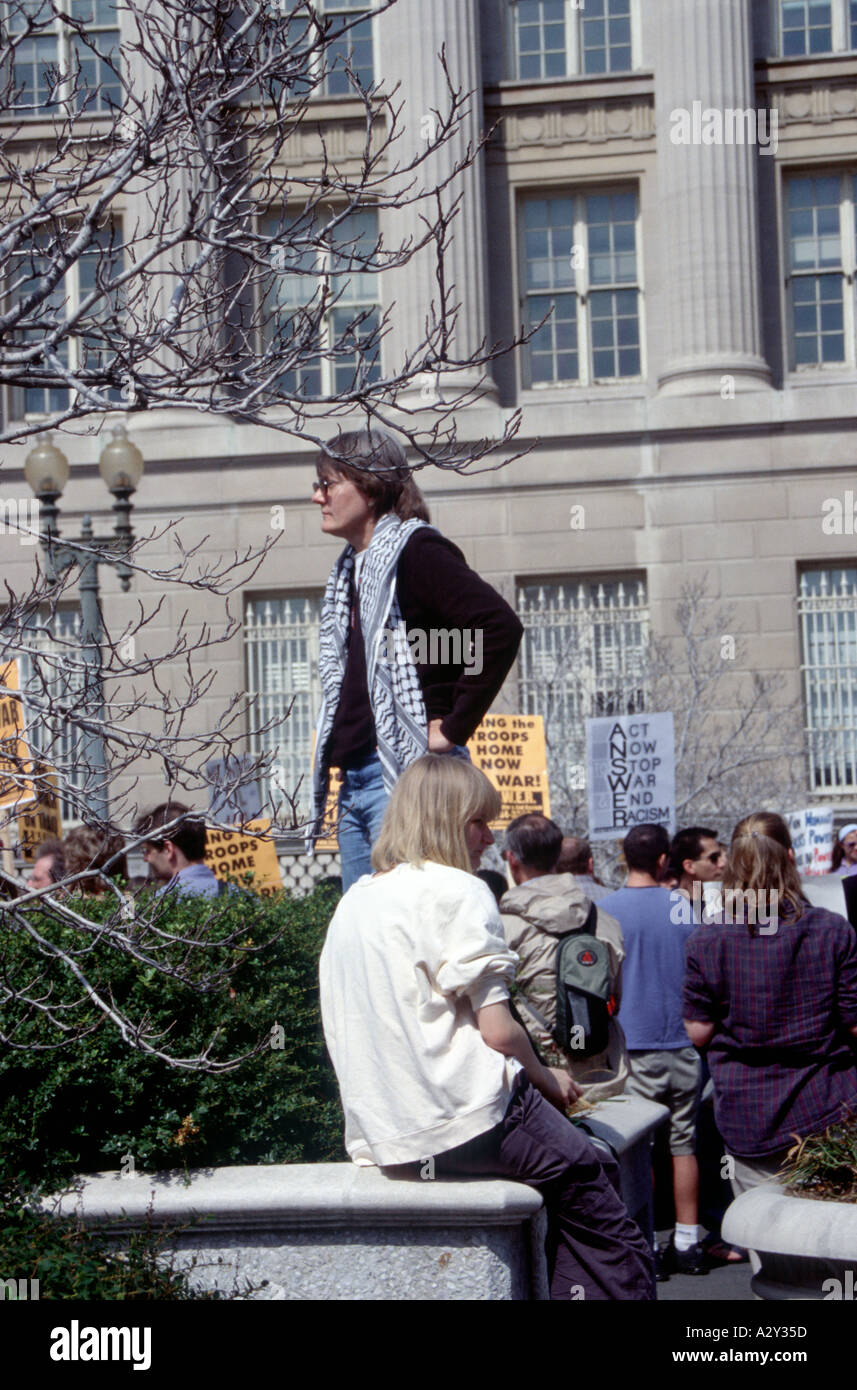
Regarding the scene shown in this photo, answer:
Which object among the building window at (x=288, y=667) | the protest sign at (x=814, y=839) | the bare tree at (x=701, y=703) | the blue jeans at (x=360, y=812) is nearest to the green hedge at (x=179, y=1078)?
the blue jeans at (x=360, y=812)

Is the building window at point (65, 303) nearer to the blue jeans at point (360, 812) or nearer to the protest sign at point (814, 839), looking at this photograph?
the blue jeans at point (360, 812)

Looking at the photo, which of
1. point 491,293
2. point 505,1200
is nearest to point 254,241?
point 505,1200

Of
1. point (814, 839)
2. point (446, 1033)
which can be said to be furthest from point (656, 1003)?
point (814, 839)

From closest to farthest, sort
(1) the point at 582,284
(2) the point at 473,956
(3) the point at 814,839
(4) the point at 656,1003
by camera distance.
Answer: (2) the point at 473,956
(4) the point at 656,1003
(3) the point at 814,839
(1) the point at 582,284

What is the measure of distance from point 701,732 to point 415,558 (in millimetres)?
16949

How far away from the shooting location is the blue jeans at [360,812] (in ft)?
19.6

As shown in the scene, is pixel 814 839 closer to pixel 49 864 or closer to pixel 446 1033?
pixel 49 864

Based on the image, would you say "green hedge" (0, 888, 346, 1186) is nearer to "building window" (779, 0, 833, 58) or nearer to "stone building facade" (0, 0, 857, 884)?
"stone building facade" (0, 0, 857, 884)

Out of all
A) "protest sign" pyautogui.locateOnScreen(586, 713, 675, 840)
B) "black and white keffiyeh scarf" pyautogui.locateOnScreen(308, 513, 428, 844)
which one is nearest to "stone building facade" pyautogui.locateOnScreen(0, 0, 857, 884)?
"protest sign" pyautogui.locateOnScreen(586, 713, 675, 840)

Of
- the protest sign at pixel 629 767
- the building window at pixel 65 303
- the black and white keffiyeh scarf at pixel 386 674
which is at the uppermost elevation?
the building window at pixel 65 303

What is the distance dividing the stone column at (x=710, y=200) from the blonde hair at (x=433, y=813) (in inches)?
750

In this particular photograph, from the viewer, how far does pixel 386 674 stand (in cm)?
579

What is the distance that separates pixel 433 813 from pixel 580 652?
18168 millimetres
